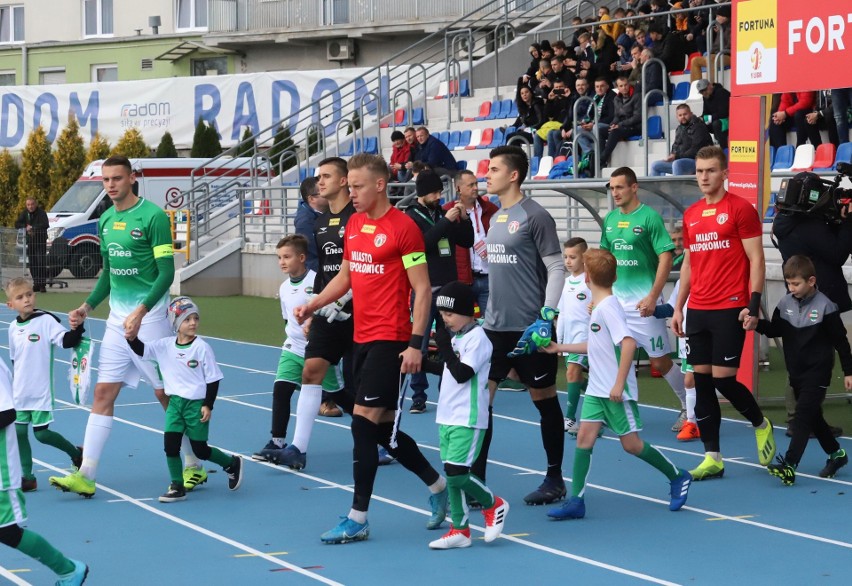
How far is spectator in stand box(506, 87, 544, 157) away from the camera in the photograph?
71.9 ft

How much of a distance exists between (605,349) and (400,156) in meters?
14.3

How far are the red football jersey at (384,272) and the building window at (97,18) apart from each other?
1673 inches

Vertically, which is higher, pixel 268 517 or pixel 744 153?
pixel 744 153

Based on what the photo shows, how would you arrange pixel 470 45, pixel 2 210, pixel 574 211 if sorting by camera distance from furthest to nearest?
pixel 2 210 < pixel 470 45 < pixel 574 211

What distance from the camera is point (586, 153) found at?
19766 mm

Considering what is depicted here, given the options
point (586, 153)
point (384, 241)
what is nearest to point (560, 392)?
point (384, 241)

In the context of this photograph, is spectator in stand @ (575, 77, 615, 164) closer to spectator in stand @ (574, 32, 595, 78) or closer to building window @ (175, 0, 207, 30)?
spectator in stand @ (574, 32, 595, 78)

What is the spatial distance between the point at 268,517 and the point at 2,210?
100 ft

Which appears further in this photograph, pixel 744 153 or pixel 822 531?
pixel 744 153

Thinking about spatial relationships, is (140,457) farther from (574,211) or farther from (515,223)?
(574,211)

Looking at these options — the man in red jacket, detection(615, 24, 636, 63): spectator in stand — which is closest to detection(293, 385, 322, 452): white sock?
the man in red jacket

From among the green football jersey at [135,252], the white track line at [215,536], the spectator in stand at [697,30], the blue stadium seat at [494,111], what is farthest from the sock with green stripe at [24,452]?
the blue stadium seat at [494,111]

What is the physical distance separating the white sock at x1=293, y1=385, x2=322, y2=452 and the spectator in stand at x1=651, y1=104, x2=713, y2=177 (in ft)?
29.8

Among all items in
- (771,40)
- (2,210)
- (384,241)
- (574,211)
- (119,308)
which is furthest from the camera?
(2,210)
